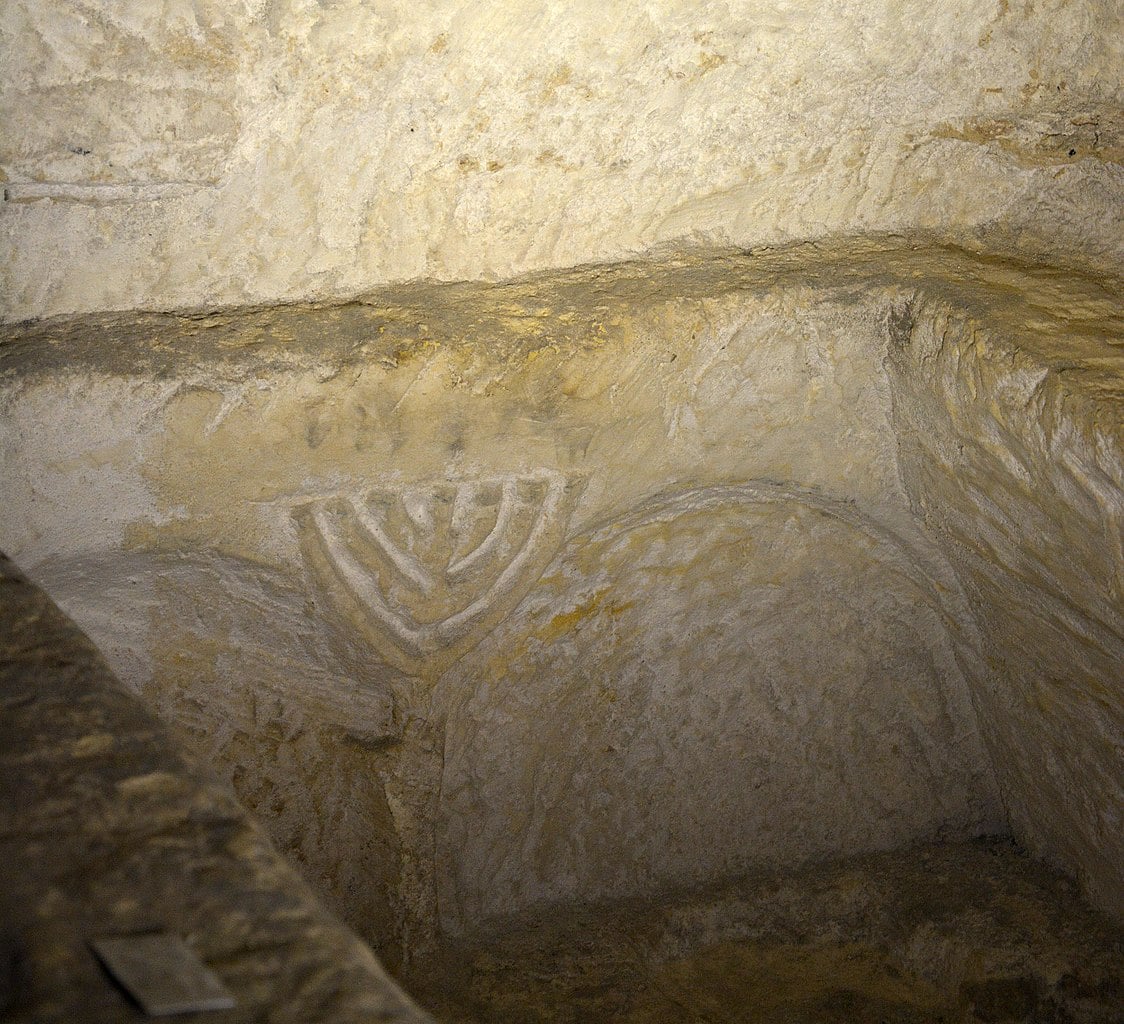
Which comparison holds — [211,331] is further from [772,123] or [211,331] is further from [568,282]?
[772,123]

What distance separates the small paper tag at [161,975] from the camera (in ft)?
2.75

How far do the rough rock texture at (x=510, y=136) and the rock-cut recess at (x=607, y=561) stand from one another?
0.08 metres

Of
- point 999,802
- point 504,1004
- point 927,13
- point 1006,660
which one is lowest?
point 504,1004

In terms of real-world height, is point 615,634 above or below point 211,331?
below

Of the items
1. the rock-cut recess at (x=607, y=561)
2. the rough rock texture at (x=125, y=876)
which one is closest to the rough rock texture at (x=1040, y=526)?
the rock-cut recess at (x=607, y=561)

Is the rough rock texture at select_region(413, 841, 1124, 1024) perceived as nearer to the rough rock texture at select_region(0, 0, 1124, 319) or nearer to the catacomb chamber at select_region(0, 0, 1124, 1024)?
the catacomb chamber at select_region(0, 0, 1124, 1024)

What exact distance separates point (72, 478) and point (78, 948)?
120 cm

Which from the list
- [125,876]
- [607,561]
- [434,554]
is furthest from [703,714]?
[125,876]

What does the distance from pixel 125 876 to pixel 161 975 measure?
0.40ft

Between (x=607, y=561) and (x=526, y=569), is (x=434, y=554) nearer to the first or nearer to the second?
(x=526, y=569)

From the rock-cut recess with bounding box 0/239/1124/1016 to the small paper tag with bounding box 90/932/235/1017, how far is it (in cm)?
119

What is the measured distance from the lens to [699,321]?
2.05m

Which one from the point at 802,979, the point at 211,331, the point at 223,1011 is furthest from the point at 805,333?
the point at 223,1011

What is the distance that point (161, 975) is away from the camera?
2.82ft
